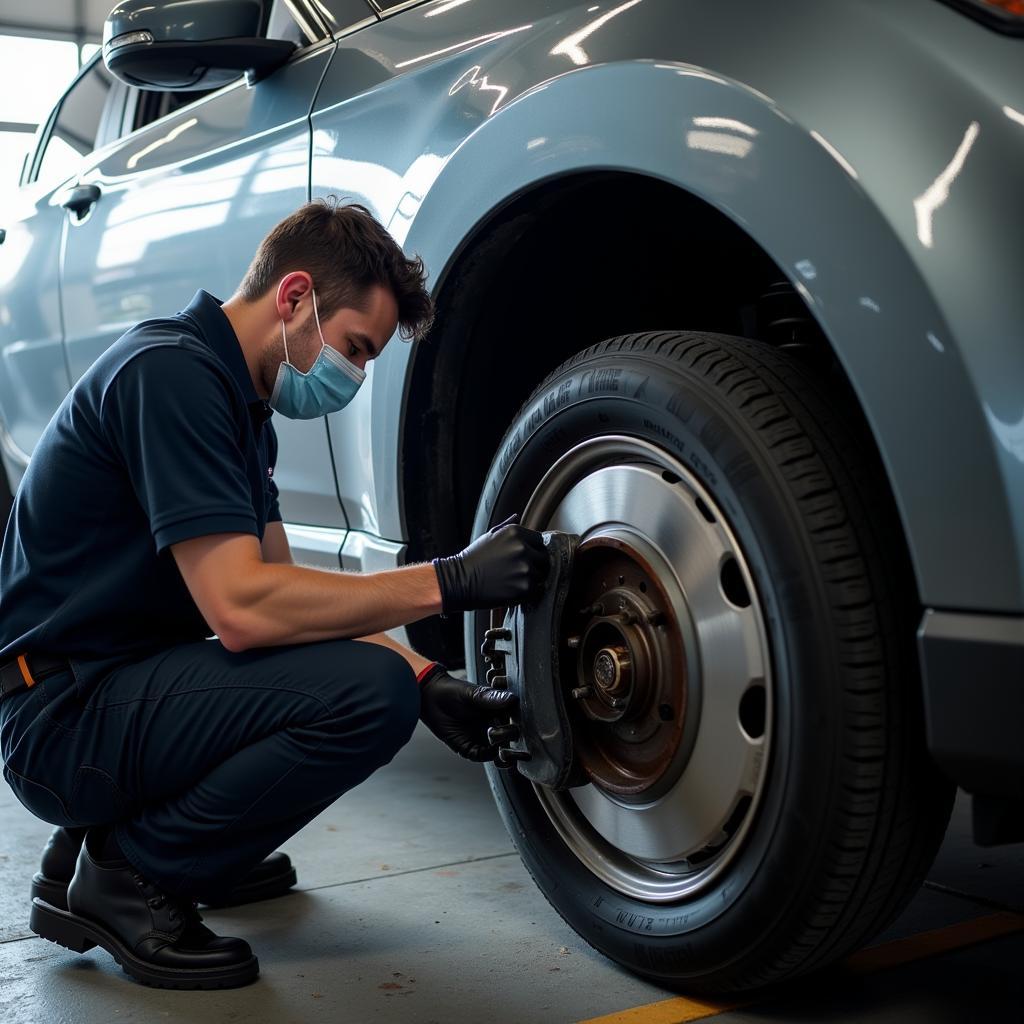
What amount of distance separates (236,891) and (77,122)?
7.70ft

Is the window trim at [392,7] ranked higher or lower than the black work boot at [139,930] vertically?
higher

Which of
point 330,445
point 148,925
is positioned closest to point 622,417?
point 330,445

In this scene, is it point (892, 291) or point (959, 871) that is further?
point (959, 871)

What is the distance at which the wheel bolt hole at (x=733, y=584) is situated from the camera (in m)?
1.38

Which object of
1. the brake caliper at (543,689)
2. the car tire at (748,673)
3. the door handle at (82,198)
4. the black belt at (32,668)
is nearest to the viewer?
the car tire at (748,673)

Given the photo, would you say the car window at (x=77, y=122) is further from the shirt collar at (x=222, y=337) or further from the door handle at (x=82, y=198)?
the shirt collar at (x=222, y=337)

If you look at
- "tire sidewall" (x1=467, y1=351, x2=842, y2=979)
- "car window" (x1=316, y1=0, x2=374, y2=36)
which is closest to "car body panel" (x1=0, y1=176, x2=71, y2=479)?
"car window" (x1=316, y1=0, x2=374, y2=36)

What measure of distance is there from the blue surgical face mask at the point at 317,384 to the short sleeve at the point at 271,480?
3.6 inches

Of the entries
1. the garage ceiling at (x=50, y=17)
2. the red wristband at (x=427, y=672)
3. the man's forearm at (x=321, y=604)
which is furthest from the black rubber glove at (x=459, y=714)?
the garage ceiling at (x=50, y=17)

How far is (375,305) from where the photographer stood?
5.78ft

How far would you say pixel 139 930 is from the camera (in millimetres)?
1664

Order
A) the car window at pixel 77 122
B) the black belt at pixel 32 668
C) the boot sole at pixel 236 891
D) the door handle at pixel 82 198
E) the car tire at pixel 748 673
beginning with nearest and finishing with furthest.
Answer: the car tire at pixel 748 673
the black belt at pixel 32 668
the boot sole at pixel 236 891
the door handle at pixel 82 198
the car window at pixel 77 122

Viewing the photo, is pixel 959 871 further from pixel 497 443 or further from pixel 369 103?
pixel 369 103

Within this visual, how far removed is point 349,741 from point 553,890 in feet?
1.08
